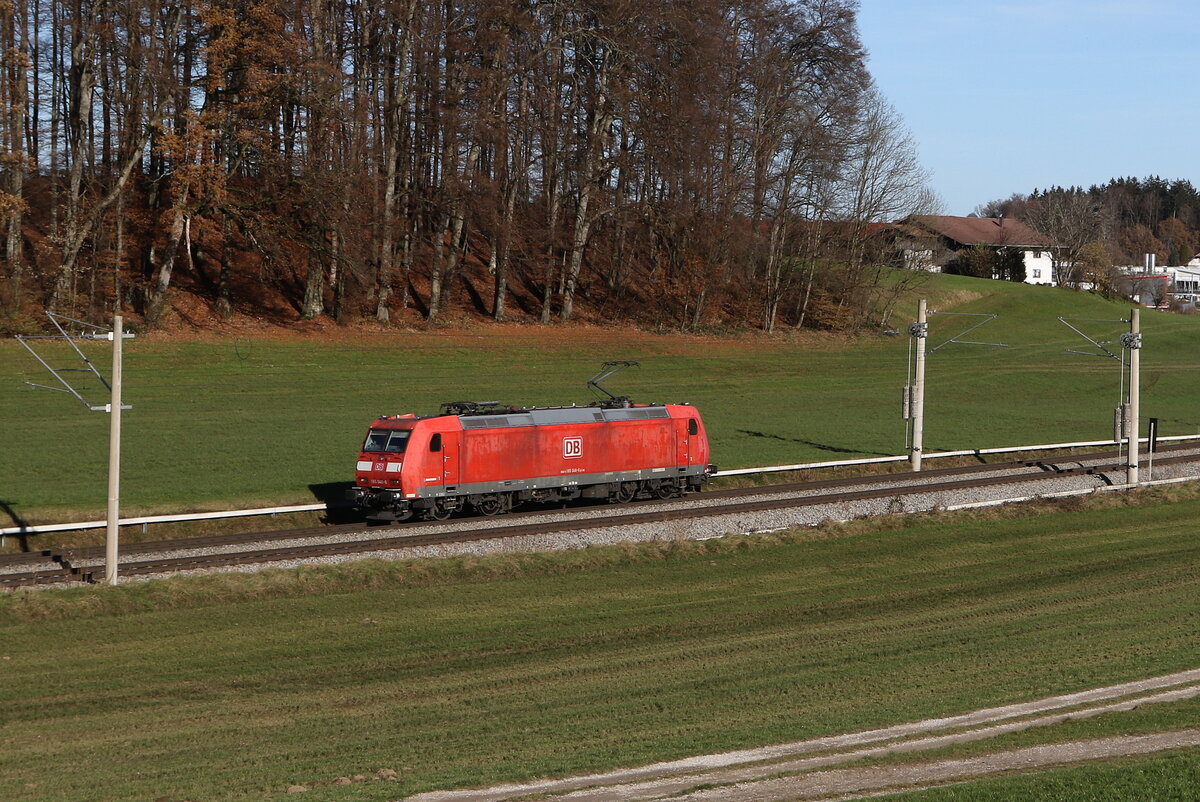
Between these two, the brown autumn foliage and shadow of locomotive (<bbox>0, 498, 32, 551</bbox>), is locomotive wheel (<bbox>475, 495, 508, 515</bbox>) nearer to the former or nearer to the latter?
shadow of locomotive (<bbox>0, 498, 32, 551</bbox>)

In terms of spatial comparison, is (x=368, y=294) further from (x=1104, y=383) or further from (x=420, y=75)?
(x=1104, y=383)

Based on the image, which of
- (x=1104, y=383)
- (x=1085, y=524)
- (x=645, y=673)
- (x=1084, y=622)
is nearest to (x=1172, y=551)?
(x=1085, y=524)

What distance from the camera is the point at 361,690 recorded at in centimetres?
1916

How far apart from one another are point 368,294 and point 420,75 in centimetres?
1148

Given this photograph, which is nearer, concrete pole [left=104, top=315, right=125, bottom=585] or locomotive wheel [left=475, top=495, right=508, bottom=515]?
concrete pole [left=104, top=315, right=125, bottom=585]

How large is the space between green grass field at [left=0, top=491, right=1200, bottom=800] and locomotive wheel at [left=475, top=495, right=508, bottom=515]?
5864 millimetres

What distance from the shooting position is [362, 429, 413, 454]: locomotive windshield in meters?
33.3

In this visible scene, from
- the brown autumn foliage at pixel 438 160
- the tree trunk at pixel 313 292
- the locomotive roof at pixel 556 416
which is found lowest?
the locomotive roof at pixel 556 416

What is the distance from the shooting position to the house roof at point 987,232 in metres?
153

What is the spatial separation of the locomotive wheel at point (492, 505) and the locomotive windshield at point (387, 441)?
325 cm

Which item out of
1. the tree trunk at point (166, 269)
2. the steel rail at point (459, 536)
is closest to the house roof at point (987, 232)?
the tree trunk at point (166, 269)

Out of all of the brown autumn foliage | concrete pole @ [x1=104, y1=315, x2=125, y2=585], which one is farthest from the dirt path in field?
the brown autumn foliage

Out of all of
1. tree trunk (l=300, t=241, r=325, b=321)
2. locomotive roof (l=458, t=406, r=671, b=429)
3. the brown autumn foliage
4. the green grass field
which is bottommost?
the green grass field

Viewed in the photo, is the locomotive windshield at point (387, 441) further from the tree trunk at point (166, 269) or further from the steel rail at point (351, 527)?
the tree trunk at point (166, 269)
